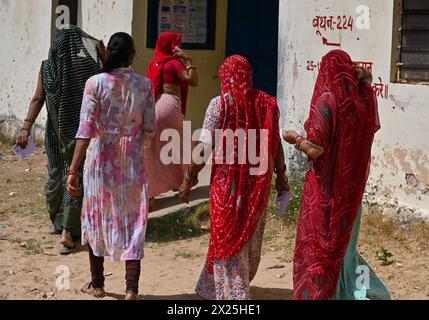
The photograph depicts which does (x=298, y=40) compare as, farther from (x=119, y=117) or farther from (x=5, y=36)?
(x=5, y=36)

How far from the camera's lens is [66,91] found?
7.06 m

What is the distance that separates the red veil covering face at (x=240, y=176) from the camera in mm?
5418

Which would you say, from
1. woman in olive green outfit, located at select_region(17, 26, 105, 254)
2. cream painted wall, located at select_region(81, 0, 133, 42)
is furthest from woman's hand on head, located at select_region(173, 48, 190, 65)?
cream painted wall, located at select_region(81, 0, 133, 42)

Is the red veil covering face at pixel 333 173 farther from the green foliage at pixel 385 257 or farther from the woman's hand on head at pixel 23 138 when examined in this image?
the woman's hand on head at pixel 23 138

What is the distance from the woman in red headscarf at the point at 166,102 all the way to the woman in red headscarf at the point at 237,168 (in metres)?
2.38

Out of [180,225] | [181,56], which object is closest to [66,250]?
[180,225]

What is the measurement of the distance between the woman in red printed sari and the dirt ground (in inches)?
36.8

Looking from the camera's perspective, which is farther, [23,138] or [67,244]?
[67,244]

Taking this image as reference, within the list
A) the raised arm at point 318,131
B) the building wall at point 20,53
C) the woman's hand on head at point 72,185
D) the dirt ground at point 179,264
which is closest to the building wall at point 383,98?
the dirt ground at point 179,264

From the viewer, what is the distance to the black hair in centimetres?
561

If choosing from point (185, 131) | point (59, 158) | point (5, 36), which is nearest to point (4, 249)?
point (59, 158)

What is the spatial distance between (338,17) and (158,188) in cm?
217

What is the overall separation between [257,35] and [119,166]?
509cm

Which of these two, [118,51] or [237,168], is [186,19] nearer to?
[118,51]
